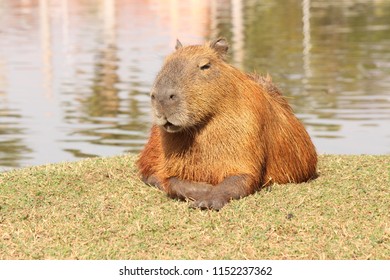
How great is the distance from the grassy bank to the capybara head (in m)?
0.76

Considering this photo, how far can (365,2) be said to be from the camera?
5625 centimetres

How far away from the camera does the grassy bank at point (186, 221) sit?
7230 mm

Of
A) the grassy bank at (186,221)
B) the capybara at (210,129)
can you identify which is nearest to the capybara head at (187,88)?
the capybara at (210,129)

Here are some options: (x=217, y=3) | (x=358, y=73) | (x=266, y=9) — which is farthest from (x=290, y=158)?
(x=217, y=3)

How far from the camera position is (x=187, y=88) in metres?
8.18

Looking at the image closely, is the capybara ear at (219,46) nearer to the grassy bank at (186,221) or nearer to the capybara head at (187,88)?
the capybara head at (187,88)

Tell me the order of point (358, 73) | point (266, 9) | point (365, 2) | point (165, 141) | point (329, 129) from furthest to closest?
point (365, 2) < point (266, 9) < point (358, 73) < point (329, 129) < point (165, 141)

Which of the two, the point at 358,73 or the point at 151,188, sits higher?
the point at 151,188

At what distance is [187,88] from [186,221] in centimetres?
112

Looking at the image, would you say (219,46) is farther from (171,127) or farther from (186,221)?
(186,221)

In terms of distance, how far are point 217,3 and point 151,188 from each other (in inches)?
2141

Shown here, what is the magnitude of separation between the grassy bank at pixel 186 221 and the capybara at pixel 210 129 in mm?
181

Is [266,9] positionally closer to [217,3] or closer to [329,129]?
[217,3]

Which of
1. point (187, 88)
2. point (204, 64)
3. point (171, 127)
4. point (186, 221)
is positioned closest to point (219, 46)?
point (204, 64)
